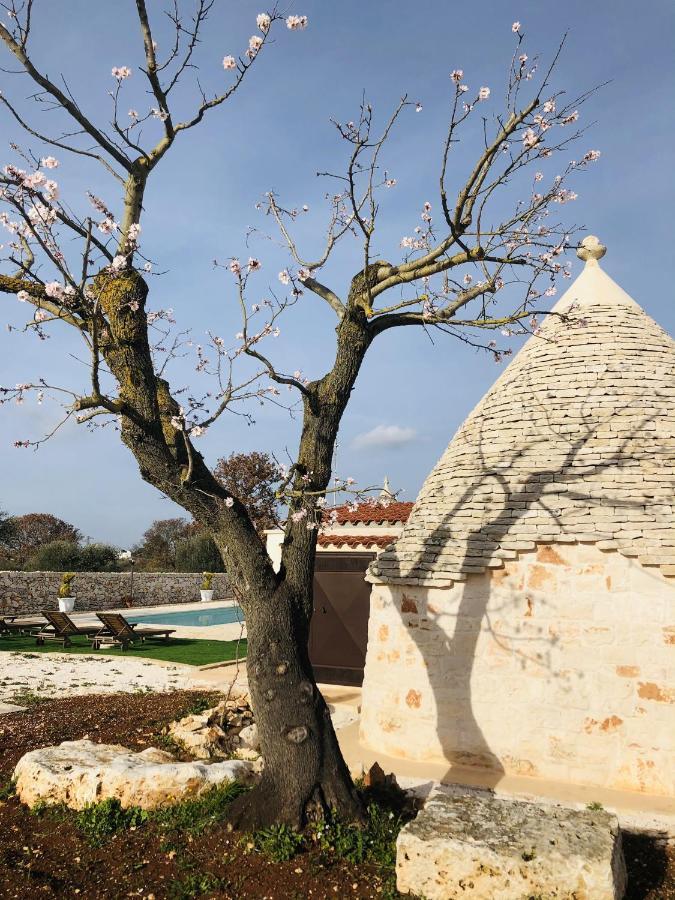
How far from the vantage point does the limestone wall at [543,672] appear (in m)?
6.62

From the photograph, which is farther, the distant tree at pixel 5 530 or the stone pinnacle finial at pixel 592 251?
the distant tree at pixel 5 530

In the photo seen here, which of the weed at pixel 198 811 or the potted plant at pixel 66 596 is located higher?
the potted plant at pixel 66 596

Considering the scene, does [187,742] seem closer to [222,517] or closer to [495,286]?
[222,517]

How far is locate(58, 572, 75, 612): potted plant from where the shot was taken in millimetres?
25734

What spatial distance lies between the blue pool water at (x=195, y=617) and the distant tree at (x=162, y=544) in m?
11.4

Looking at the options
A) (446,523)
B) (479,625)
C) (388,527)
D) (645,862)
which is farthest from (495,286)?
(388,527)

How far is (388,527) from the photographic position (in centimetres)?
1672

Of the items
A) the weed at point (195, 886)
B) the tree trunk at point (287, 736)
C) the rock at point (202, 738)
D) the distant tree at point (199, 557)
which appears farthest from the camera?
the distant tree at point (199, 557)

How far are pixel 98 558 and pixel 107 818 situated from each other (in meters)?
31.5

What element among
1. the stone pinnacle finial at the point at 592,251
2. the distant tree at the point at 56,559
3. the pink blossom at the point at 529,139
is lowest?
the distant tree at the point at 56,559

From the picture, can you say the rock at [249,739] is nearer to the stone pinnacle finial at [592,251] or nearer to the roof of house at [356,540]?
the roof of house at [356,540]

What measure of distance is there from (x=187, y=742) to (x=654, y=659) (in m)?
5.03

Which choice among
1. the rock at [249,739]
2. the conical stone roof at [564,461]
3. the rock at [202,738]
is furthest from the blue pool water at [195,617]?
the conical stone roof at [564,461]

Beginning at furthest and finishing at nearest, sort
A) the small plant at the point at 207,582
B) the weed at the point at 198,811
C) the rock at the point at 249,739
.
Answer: the small plant at the point at 207,582 → the rock at the point at 249,739 → the weed at the point at 198,811
